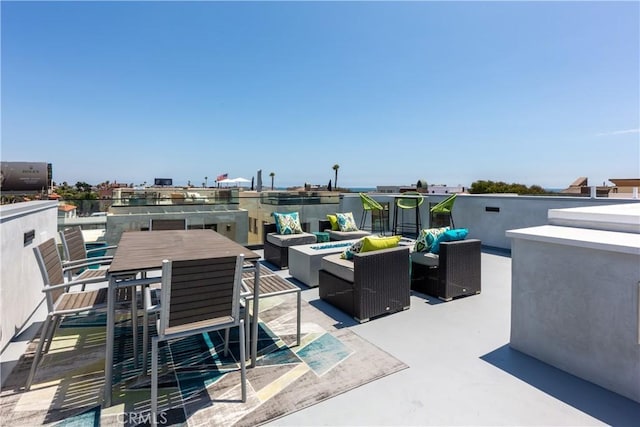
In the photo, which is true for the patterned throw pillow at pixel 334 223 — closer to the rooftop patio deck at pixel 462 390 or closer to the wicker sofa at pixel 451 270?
the wicker sofa at pixel 451 270

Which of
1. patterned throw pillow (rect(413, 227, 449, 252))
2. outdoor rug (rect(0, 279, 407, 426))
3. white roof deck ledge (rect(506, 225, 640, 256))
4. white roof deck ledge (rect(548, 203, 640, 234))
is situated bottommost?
outdoor rug (rect(0, 279, 407, 426))

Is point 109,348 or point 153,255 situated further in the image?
point 153,255

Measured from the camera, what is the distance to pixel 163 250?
2461mm

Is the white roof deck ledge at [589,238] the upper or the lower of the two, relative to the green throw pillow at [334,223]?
upper

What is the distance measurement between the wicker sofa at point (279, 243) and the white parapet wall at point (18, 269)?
3189 millimetres

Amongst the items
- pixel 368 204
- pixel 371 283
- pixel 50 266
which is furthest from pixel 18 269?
pixel 368 204

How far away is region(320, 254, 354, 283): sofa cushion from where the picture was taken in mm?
3286

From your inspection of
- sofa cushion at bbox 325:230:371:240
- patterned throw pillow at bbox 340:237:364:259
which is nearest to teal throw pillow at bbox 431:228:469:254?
patterned throw pillow at bbox 340:237:364:259

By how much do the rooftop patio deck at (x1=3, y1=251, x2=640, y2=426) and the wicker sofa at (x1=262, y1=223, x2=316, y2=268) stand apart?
239cm

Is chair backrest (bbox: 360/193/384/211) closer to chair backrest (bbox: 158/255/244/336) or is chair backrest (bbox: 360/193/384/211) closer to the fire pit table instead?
the fire pit table

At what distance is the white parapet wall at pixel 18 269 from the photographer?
2.58 m

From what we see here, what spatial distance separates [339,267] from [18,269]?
3.28 m

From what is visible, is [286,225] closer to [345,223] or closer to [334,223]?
[334,223]

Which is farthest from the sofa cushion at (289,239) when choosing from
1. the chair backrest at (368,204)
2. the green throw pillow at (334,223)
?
the chair backrest at (368,204)
